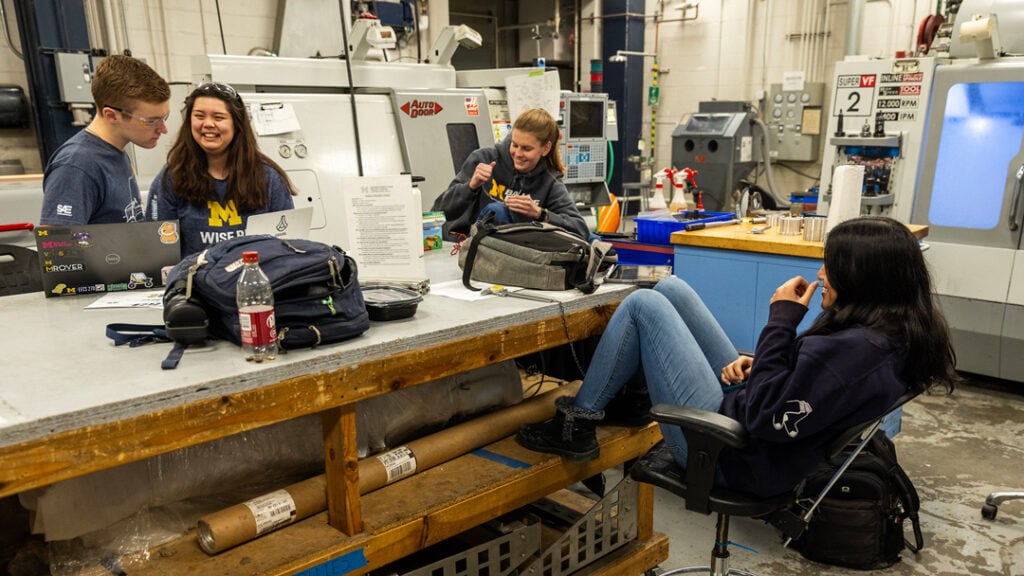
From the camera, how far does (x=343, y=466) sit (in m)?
1.50

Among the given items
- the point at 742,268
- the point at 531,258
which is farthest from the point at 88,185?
the point at 742,268

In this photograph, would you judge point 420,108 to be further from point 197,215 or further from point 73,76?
point 73,76

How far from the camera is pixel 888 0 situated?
5840mm

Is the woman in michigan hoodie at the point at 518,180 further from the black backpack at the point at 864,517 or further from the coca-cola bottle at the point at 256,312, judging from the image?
the coca-cola bottle at the point at 256,312

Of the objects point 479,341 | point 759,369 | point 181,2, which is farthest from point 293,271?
point 181,2

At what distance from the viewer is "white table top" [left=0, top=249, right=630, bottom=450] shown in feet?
3.76

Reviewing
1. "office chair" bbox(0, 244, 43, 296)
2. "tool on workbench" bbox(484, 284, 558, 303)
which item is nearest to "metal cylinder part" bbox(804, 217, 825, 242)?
"tool on workbench" bbox(484, 284, 558, 303)

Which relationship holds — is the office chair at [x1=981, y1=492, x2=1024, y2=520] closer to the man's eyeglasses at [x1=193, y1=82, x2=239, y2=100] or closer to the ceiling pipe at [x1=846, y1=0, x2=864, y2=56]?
the man's eyeglasses at [x1=193, y1=82, x2=239, y2=100]

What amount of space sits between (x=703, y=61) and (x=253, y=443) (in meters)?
6.64

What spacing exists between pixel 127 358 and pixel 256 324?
27 centimetres

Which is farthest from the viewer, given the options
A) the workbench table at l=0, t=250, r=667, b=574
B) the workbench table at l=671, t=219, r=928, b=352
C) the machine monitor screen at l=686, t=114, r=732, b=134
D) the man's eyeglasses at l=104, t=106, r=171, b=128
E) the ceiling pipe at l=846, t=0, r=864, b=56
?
the ceiling pipe at l=846, t=0, r=864, b=56

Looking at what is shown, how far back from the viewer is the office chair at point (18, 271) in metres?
2.60

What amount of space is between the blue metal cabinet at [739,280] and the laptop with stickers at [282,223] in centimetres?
208

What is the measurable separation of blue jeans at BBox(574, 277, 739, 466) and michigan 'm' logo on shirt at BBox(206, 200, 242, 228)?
3.82 ft
